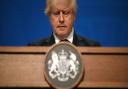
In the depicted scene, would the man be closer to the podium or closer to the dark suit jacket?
the dark suit jacket

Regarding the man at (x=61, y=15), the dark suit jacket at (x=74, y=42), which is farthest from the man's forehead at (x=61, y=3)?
the dark suit jacket at (x=74, y=42)

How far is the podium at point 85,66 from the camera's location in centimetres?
80

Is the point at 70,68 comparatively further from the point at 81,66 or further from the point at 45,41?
the point at 45,41

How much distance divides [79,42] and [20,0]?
55 centimetres

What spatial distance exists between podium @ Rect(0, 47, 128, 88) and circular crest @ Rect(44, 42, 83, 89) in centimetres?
2

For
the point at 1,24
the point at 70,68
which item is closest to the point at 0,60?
the point at 70,68

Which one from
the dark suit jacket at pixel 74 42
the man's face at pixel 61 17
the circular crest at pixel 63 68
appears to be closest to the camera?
the circular crest at pixel 63 68

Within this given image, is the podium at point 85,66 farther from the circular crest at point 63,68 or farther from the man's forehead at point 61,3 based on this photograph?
the man's forehead at point 61,3

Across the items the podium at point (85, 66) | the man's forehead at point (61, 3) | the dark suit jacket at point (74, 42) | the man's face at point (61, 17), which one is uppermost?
the man's forehead at point (61, 3)

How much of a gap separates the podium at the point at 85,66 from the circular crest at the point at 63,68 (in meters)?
0.02

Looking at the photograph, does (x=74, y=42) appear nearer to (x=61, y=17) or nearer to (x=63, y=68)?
(x=61, y=17)

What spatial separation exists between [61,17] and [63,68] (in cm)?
23

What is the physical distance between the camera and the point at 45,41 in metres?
1.12

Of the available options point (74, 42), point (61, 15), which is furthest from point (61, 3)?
point (74, 42)
